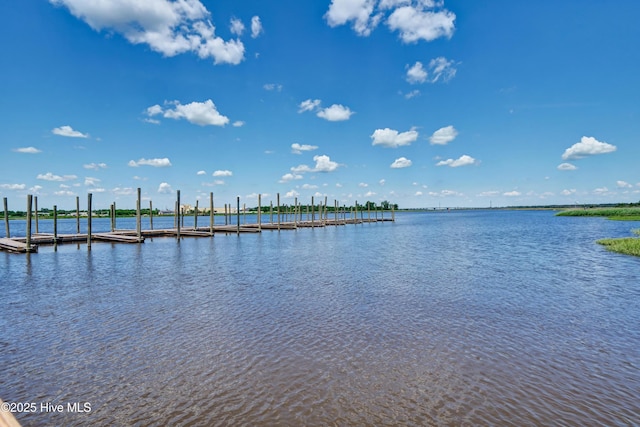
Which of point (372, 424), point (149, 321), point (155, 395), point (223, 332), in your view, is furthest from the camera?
point (149, 321)

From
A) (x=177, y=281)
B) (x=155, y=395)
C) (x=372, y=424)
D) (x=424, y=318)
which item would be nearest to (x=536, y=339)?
(x=424, y=318)

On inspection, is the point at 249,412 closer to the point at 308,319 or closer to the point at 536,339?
the point at 308,319

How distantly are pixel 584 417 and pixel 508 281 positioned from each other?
13337mm

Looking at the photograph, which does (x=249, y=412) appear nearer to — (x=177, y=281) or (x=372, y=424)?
(x=372, y=424)

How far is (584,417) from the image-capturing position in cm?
642

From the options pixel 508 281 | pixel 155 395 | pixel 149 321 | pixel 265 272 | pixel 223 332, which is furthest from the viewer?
pixel 265 272

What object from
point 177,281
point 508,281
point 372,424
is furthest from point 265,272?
point 372,424

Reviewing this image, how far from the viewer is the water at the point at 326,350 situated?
6.73 m

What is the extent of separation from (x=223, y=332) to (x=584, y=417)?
9232mm

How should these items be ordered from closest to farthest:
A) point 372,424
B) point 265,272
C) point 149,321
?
point 372,424 < point 149,321 < point 265,272

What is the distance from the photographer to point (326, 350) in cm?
943

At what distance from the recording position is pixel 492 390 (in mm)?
7371

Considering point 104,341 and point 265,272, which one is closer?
point 104,341

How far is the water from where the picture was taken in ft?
22.1
